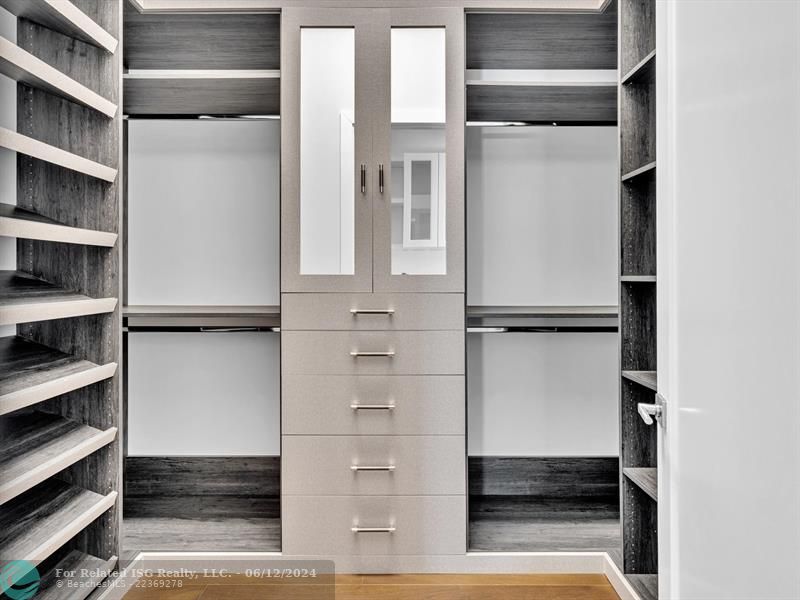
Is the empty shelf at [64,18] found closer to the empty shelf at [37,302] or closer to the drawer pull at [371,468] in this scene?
the empty shelf at [37,302]

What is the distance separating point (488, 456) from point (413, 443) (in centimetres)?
69

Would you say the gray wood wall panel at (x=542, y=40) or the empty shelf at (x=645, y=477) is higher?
the gray wood wall panel at (x=542, y=40)

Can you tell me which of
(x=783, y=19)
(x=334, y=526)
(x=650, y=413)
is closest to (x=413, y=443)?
(x=334, y=526)

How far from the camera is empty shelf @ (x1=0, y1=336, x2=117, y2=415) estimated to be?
5.14 feet

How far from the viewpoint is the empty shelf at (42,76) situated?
1.46m

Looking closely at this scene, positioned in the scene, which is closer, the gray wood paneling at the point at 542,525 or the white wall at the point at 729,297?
the white wall at the point at 729,297

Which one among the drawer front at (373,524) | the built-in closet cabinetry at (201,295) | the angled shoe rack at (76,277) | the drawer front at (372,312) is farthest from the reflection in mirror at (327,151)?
the drawer front at (373,524)

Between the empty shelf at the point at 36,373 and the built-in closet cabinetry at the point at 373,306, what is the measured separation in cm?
65

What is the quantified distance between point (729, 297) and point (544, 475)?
2056 mm

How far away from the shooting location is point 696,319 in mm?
1045

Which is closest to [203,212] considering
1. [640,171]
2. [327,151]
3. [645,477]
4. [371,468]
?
[327,151]

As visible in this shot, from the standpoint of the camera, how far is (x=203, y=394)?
285 cm

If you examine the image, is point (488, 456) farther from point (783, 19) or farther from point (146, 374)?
point (783, 19)

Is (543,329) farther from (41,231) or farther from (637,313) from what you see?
(41,231)
